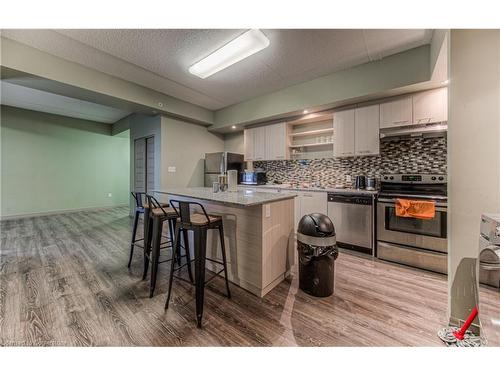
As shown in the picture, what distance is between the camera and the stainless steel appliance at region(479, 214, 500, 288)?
101 cm

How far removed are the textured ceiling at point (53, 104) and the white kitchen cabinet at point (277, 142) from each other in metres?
4.36

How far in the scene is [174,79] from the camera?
3354 mm

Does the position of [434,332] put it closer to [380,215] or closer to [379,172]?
[380,215]

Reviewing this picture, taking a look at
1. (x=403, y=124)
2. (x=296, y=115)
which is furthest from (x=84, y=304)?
(x=403, y=124)

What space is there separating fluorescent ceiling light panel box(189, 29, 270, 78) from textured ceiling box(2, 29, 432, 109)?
68 millimetres

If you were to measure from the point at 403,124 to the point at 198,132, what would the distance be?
426cm

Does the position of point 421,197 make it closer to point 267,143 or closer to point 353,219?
point 353,219

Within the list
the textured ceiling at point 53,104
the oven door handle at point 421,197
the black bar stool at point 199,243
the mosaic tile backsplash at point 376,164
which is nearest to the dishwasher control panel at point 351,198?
the oven door handle at point 421,197

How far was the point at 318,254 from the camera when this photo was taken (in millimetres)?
1881

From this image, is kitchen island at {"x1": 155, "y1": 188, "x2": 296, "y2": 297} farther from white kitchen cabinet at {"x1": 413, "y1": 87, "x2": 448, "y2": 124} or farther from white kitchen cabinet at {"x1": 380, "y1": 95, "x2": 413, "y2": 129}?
white kitchen cabinet at {"x1": 413, "y1": 87, "x2": 448, "y2": 124}

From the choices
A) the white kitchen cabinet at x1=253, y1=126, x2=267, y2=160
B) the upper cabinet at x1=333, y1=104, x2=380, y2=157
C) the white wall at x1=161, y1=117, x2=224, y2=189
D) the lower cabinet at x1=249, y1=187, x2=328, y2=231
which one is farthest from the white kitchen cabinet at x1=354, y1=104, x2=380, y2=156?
the white wall at x1=161, y1=117, x2=224, y2=189

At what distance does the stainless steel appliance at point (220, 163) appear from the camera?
464 centimetres

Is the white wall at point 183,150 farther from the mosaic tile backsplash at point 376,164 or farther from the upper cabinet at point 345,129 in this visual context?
the mosaic tile backsplash at point 376,164

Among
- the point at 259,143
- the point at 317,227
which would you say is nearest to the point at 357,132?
the point at 259,143
